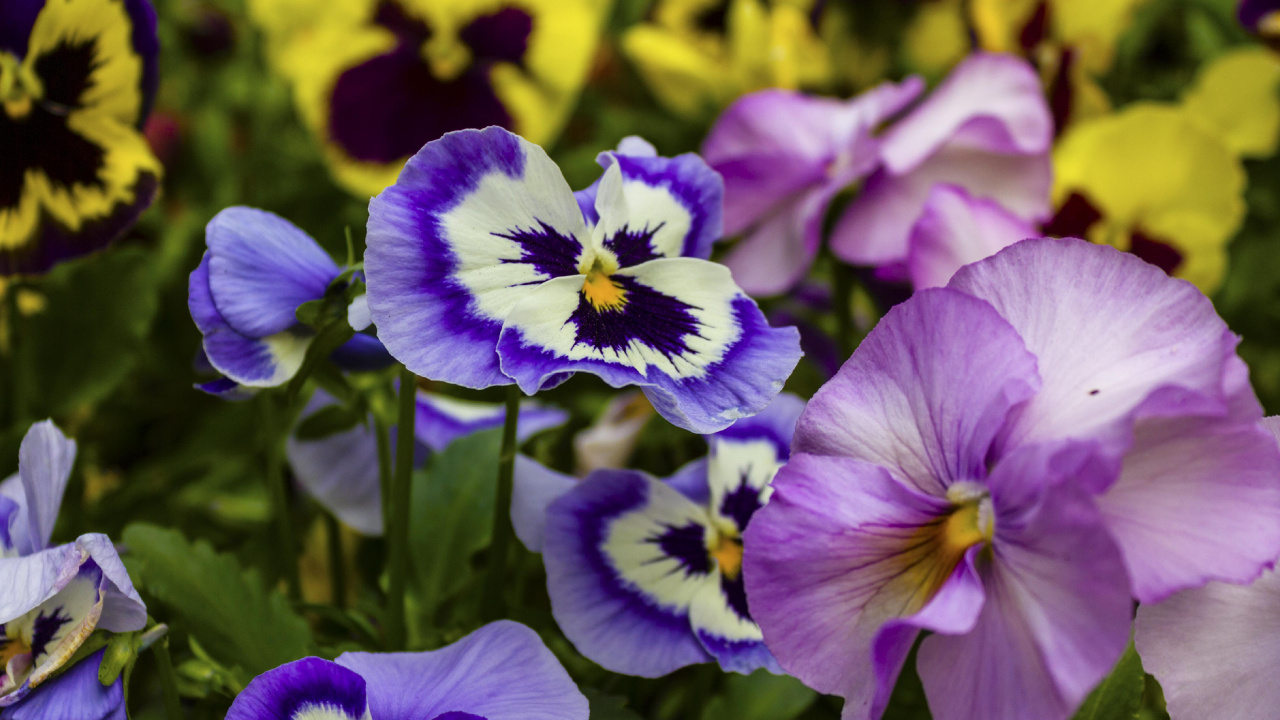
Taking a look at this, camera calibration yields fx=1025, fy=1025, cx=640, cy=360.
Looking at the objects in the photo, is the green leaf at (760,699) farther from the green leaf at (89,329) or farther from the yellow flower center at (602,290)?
the green leaf at (89,329)

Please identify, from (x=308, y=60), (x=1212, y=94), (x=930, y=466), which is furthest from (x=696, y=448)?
(x=1212, y=94)

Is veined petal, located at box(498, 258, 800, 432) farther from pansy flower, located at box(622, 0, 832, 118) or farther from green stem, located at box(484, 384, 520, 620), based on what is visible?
pansy flower, located at box(622, 0, 832, 118)

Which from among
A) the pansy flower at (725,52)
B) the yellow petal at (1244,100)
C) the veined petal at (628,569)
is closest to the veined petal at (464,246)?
the veined petal at (628,569)

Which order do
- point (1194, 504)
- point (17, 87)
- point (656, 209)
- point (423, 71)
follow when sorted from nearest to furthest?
point (1194, 504) < point (656, 209) < point (17, 87) < point (423, 71)

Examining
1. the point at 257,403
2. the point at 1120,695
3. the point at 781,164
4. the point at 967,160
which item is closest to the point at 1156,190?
the point at 967,160

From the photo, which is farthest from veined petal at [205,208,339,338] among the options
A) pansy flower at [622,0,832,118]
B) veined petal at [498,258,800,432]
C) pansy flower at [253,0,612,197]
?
pansy flower at [622,0,832,118]

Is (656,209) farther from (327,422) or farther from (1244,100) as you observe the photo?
(1244,100)
